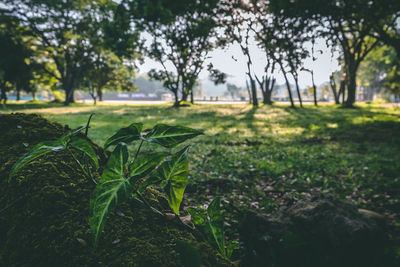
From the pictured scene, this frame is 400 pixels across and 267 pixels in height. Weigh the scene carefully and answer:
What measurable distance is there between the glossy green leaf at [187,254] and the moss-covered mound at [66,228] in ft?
0.46

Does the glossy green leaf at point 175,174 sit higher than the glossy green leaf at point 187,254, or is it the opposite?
the glossy green leaf at point 175,174

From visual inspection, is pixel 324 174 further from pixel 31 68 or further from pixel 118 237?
pixel 31 68

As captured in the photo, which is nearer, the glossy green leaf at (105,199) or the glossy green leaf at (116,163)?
the glossy green leaf at (105,199)

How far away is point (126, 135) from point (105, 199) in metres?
0.29

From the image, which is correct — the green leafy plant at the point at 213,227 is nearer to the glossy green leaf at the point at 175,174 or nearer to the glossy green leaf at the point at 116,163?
the glossy green leaf at the point at 175,174

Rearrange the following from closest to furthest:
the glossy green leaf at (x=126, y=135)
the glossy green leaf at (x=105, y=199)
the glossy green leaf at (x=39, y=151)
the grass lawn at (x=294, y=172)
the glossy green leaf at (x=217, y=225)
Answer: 1. the glossy green leaf at (x=105, y=199)
2. the glossy green leaf at (x=39, y=151)
3. the glossy green leaf at (x=126, y=135)
4. the glossy green leaf at (x=217, y=225)
5. the grass lawn at (x=294, y=172)

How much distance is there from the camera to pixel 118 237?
1000mm

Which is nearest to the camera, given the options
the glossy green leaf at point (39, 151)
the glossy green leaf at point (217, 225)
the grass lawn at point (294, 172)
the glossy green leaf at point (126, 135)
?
the glossy green leaf at point (39, 151)

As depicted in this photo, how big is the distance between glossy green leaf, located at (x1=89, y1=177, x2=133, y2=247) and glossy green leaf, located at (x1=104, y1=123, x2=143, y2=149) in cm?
18

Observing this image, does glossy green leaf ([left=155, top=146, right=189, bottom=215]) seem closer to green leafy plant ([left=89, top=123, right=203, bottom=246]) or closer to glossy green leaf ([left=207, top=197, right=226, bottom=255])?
green leafy plant ([left=89, top=123, right=203, bottom=246])

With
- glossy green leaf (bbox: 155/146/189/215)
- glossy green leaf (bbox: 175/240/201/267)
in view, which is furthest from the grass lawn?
glossy green leaf (bbox: 175/240/201/267)

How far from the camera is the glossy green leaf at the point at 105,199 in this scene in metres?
0.68

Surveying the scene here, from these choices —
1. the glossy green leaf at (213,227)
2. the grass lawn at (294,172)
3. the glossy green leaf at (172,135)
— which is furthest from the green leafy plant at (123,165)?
the grass lawn at (294,172)

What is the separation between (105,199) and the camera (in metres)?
0.73
